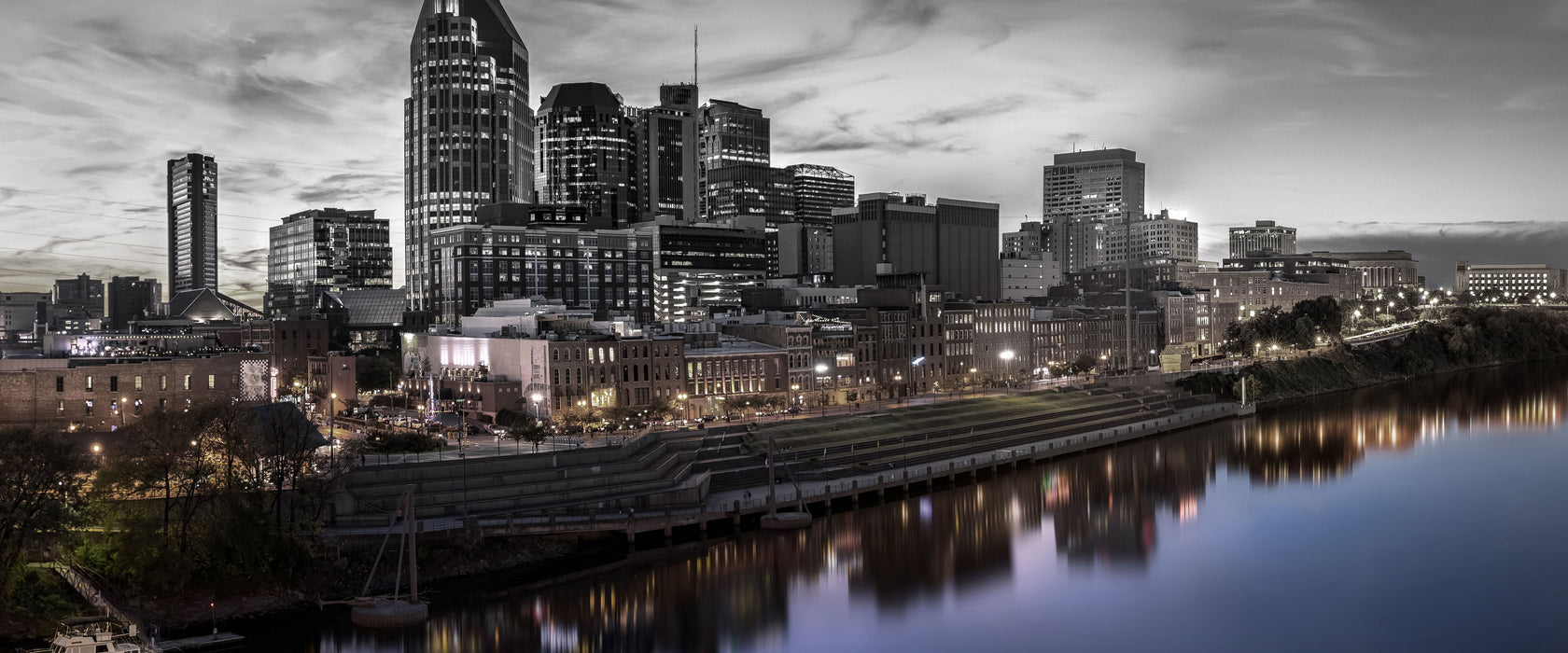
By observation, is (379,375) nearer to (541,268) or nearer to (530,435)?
(541,268)

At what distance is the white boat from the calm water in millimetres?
5531

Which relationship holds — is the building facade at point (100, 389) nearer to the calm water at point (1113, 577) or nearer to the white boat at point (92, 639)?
the white boat at point (92, 639)

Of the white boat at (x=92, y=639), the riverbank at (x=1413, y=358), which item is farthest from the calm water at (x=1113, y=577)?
the riverbank at (x=1413, y=358)

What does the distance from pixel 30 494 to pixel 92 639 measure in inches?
314

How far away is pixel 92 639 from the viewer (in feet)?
138

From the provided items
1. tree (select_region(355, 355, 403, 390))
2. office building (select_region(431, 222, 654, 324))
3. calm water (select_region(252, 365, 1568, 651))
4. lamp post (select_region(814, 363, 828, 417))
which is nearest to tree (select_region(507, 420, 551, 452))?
calm water (select_region(252, 365, 1568, 651))

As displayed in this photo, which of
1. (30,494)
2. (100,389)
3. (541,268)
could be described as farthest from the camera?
(541,268)

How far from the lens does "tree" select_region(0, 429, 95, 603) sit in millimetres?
45969

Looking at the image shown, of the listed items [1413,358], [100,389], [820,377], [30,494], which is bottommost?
[30,494]

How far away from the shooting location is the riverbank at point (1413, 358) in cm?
13500

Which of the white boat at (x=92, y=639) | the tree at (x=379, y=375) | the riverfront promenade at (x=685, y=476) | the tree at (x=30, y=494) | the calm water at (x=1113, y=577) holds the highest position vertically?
the tree at (x=379, y=375)

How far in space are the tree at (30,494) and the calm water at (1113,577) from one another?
9362 mm

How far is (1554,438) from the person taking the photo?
103312 millimetres

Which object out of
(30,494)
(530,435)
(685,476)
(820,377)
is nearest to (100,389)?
(530,435)
